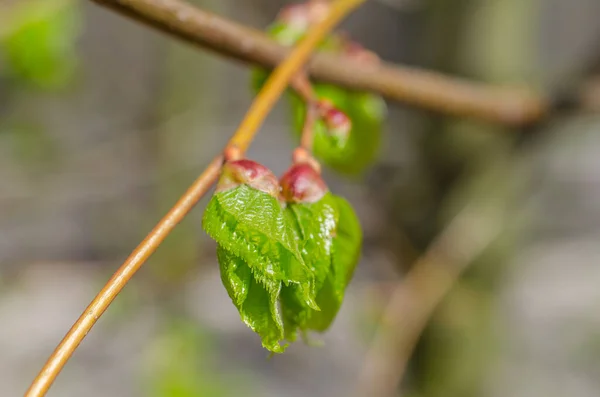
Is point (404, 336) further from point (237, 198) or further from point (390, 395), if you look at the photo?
point (237, 198)

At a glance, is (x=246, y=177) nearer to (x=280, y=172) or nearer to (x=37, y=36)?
(x=37, y=36)

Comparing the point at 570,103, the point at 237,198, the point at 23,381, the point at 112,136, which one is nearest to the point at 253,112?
the point at 237,198

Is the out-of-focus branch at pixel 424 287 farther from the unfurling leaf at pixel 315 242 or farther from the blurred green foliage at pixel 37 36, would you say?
the blurred green foliage at pixel 37 36

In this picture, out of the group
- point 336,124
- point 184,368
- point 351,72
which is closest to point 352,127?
point 351,72

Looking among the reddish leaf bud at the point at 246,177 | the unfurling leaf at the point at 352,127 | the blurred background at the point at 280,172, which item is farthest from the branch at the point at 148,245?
the blurred background at the point at 280,172

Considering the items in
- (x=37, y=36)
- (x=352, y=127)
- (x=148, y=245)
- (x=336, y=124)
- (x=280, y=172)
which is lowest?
(x=148, y=245)

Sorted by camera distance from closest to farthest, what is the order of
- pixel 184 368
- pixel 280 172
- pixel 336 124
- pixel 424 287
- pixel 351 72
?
pixel 336 124 < pixel 351 72 < pixel 424 287 < pixel 184 368 < pixel 280 172

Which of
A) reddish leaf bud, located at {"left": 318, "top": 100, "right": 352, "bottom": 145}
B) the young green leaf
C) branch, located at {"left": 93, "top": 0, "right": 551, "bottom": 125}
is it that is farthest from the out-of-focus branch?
the young green leaf

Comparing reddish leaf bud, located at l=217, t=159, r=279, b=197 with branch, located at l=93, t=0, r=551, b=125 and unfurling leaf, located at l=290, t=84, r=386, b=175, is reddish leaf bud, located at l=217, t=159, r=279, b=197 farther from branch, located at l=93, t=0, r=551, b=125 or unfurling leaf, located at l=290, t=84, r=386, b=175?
unfurling leaf, located at l=290, t=84, r=386, b=175
